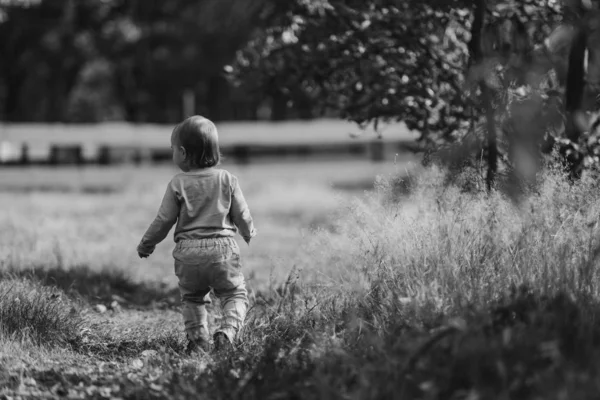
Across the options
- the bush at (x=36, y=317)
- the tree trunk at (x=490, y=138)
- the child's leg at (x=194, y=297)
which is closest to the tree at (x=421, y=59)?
the tree trunk at (x=490, y=138)

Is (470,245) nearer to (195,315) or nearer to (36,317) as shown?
(195,315)

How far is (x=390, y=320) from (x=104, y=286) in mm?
3372

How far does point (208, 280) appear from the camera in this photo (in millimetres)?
4547

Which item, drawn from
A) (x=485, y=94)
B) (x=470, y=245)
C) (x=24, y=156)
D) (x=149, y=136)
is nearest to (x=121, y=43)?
(x=149, y=136)

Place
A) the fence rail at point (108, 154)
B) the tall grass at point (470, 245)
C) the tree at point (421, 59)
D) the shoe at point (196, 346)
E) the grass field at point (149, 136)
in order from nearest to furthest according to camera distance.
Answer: the tall grass at point (470, 245) → the shoe at point (196, 346) → the tree at point (421, 59) → the grass field at point (149, 136) → the fence rail at point (108, 154)

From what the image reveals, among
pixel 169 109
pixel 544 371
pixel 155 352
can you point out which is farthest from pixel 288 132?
pixel 169 109

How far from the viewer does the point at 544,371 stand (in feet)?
9.35

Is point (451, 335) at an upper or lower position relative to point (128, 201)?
upper

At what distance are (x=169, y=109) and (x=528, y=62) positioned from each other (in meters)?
53.8

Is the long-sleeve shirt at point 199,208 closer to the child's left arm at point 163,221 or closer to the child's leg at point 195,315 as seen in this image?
the child's left arm at point 163,221

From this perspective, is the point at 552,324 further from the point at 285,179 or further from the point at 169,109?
the point at 169,109

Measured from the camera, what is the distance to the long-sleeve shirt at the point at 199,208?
452cm

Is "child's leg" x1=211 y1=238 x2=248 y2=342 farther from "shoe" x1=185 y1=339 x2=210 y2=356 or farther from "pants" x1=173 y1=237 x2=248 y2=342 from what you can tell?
"shoe" x1=185 y1=339 x2=210 y2=356

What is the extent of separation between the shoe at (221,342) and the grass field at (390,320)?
70 millimetres
